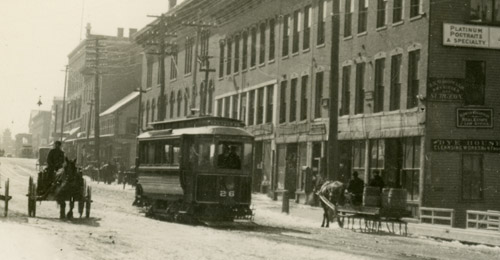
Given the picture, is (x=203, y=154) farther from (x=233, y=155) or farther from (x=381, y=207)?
(x=381, y=207)

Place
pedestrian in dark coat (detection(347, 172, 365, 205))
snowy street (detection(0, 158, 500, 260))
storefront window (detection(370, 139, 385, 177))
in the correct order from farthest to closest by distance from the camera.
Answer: storefront window (detection(370, 139, 385, 177)) < pedestrian in dark coat (detection(347, 172, 365, 205)) < snowy street (detection(0, 158, 500, 260))

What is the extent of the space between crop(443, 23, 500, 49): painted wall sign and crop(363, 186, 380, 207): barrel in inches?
341

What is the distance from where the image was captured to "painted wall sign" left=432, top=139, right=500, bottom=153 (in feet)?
95.5

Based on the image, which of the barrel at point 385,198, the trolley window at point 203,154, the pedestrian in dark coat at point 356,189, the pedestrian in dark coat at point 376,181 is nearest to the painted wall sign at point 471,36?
the pedestrian in dark coat at point 376,181

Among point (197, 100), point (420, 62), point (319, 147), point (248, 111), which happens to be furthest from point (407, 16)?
point (197, 100)

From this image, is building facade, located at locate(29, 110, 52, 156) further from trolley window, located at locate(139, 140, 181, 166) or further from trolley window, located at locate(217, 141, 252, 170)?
trolley window, located at locate(217, 141, 252, 170)

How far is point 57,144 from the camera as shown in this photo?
71.2ft

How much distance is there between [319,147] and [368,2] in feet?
24.2

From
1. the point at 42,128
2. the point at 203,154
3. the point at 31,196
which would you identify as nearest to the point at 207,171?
the point at 203,154

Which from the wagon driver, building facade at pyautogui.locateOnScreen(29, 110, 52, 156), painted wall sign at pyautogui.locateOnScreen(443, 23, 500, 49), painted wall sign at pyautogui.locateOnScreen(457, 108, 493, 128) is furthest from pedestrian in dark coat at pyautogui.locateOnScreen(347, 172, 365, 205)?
building facade at pyautogui.locateOnScreen(29, 110, 52, 156)

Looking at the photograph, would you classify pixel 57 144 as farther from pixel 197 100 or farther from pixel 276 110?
pixel 197 100

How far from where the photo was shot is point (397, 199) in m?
22.5

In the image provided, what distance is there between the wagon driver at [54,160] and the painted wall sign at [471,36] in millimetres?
14491

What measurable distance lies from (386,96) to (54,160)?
47.6 feet
